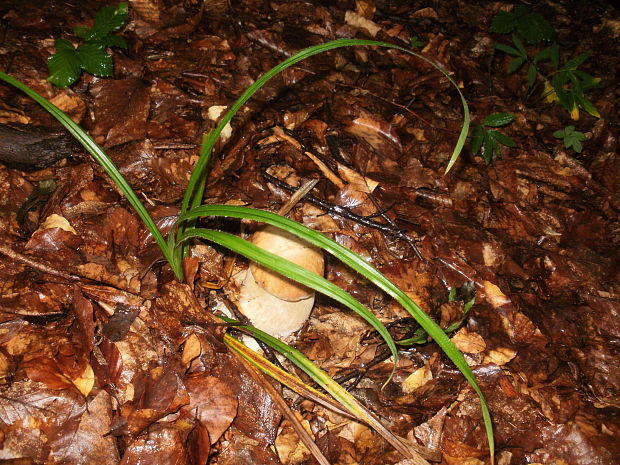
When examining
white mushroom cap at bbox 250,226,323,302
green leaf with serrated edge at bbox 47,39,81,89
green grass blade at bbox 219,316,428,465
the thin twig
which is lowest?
green grass blade at bbox 219,316,428,465

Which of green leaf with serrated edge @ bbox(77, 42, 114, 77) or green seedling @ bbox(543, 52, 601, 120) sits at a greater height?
green seedling @ bbox(543, 52, 601, 120)

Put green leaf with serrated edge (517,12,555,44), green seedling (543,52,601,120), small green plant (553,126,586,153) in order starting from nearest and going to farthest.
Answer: small green plant (553,126,586,153) < green seedling (543,52,601,120) < green leaf with serrated edge (517,12,555,44)

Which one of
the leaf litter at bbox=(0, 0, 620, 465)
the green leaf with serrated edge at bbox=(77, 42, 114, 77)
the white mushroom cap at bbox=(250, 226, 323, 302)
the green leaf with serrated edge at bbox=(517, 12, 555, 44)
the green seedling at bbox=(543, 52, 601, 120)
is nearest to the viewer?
the leaf litter at bbox=(0, 0, 620, 465)

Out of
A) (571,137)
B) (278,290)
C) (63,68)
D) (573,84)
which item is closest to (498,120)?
(571,137)

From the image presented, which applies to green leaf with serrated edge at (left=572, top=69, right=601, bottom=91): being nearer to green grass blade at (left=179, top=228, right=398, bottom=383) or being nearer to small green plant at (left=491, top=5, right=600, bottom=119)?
small green plant at (left=491, top=5, right=600, bottom=119)

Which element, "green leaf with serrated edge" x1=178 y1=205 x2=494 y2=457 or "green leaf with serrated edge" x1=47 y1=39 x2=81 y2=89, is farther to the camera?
"green leaf with serrated edge" x1=47 y1=39 x2=81 y2=89

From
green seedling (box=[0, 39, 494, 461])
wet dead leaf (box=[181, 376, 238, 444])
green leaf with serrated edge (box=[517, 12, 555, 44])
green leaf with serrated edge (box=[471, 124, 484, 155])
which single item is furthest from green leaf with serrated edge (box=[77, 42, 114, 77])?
green leaf with serrated edge (box=[517, 12, 555, 44])

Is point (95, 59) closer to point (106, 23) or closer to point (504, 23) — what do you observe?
point (106, 23)

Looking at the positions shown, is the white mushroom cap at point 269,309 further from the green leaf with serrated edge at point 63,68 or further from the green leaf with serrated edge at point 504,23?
the green leaf with serrated edge at point 504,23
